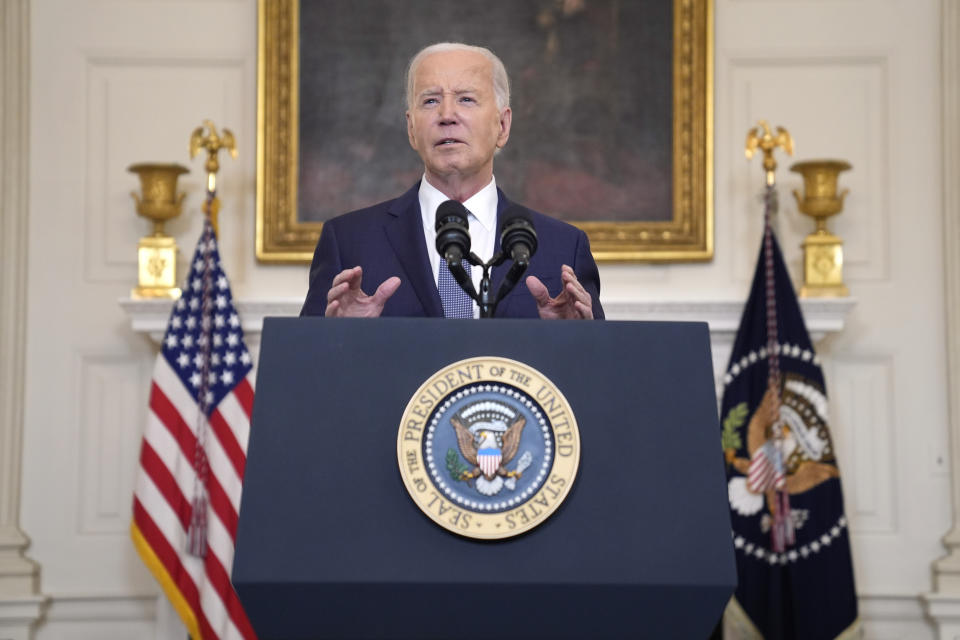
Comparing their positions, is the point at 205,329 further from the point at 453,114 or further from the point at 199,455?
the point at 453,114

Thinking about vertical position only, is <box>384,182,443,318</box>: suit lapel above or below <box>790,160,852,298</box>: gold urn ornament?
below

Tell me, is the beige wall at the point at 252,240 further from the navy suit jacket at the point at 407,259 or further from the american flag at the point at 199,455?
the navy suit jacket at the point at 407,259

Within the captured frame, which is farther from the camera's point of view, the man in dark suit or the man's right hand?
the man in dark suit

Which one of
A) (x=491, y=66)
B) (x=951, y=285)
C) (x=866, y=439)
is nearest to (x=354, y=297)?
(x=491, y=66)

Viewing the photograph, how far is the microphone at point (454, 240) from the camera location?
1791mm

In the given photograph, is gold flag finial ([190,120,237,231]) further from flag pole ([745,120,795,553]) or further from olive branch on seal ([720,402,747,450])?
olive branch on seal ([720,402,747,450])

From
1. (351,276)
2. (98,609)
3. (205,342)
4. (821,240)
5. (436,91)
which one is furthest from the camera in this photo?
(98,609)

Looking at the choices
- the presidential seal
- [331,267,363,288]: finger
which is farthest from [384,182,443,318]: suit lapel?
the presidential seal

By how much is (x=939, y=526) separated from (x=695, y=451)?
Answer: 13.1ft

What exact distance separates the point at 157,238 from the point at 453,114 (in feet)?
9.56

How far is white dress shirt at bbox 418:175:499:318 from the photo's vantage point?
2.52 m

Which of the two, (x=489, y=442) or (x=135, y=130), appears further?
(x=135, y=130)

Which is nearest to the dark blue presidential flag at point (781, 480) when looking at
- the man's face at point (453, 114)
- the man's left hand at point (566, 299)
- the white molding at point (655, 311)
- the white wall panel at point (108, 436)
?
the white molding at point (655, 311)

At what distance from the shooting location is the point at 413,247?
2447 mm
